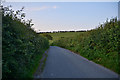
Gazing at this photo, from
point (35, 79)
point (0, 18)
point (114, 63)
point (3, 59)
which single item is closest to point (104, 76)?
point (114, 63)

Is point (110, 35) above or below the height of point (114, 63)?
above

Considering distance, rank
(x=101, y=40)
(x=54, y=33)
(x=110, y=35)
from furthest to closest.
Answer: (x=54, y=33), (x=101, y=40), (x=110, y=35)

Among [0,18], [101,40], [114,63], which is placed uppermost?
[0,18]

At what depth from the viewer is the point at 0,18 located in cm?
634

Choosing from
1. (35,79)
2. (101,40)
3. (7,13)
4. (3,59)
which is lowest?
(35,79)

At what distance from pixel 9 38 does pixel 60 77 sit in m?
3.14

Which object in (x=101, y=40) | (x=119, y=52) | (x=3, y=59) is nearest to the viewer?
(x=3, y=59)

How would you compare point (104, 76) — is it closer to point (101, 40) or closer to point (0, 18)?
point (0, 18)

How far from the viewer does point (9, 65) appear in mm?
6285

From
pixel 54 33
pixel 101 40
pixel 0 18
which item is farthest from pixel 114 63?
pixel 54 33

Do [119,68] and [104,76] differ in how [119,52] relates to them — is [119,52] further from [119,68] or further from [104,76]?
[104,76]

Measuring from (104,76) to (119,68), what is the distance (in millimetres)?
1473

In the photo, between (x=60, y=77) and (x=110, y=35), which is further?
(x=110, y=35)

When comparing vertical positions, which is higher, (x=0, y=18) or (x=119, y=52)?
(x=0, y=18)
